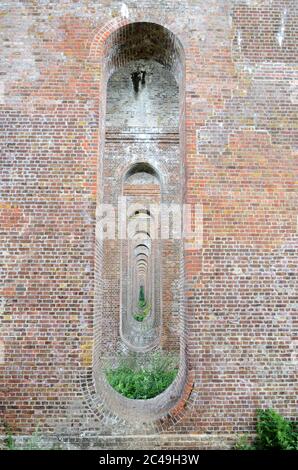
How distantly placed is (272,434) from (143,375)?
639 centimetres

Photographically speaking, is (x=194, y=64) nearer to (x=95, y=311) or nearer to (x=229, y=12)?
(x=229, y=12)

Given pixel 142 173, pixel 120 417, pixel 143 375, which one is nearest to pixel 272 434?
pixel 120 417

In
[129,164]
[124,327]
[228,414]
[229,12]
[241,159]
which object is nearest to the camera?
[228,414]

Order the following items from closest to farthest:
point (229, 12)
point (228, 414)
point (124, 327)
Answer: point (228, 414), point (229, 12), point (124, 327)

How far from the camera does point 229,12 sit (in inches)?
226

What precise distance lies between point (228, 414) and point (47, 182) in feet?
13.0

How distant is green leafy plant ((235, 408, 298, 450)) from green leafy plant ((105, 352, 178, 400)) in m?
4.24

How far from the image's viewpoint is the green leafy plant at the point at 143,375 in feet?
29.5

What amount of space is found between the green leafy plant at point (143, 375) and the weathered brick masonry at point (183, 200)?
12.6ft

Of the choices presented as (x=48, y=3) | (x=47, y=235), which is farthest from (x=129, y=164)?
(x=47, y=235)

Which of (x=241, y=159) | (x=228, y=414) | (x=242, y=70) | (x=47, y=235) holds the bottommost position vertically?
(x=228, y=414)

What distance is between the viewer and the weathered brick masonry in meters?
4.71

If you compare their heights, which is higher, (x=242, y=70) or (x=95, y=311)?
(x=242, y=70)

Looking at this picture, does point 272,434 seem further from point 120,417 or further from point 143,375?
point 143,375
